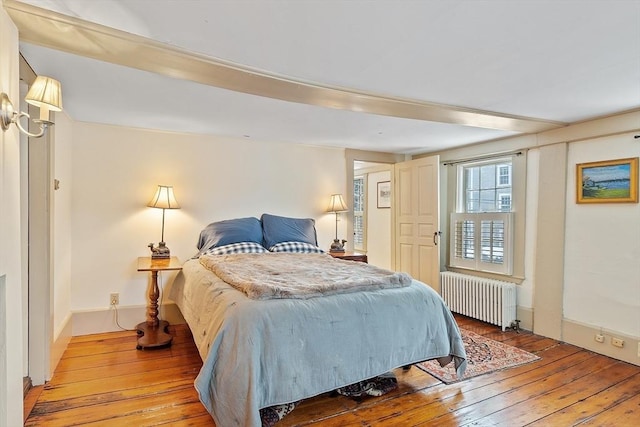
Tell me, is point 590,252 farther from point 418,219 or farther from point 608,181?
point 418,219

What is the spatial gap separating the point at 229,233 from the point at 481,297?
2.80m

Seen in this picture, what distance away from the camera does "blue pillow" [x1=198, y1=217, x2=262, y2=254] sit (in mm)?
3562

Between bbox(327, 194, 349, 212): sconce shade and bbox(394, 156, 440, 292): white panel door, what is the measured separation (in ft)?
3.14

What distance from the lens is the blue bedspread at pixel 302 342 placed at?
5.66ft

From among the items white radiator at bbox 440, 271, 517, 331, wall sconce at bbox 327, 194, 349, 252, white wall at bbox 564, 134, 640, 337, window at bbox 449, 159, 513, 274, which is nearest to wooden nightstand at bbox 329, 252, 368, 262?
wall sconce at bbox 327, 194, 349, 252

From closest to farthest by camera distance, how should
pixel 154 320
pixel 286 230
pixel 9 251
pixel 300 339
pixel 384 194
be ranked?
pixel 9 251 → pixel 300 339 → pixel 154 320 → pixel 286 230 → pixel 384 194

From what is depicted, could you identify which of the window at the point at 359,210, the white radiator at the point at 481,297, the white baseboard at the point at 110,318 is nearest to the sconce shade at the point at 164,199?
the white baseboard at the point at 110,318

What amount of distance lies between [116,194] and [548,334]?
4.47 m

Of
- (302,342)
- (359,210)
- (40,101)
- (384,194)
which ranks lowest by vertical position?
(302,342)

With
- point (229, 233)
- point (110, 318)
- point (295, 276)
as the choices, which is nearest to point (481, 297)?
point (295, 276)

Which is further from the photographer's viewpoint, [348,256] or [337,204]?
[337,204]

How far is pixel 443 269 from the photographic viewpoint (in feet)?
15.3

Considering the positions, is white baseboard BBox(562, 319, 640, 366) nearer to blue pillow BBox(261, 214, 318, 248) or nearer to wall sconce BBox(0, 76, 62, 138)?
blue pillow BBox(261, 214, 318, 248)

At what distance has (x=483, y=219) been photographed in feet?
13.6
